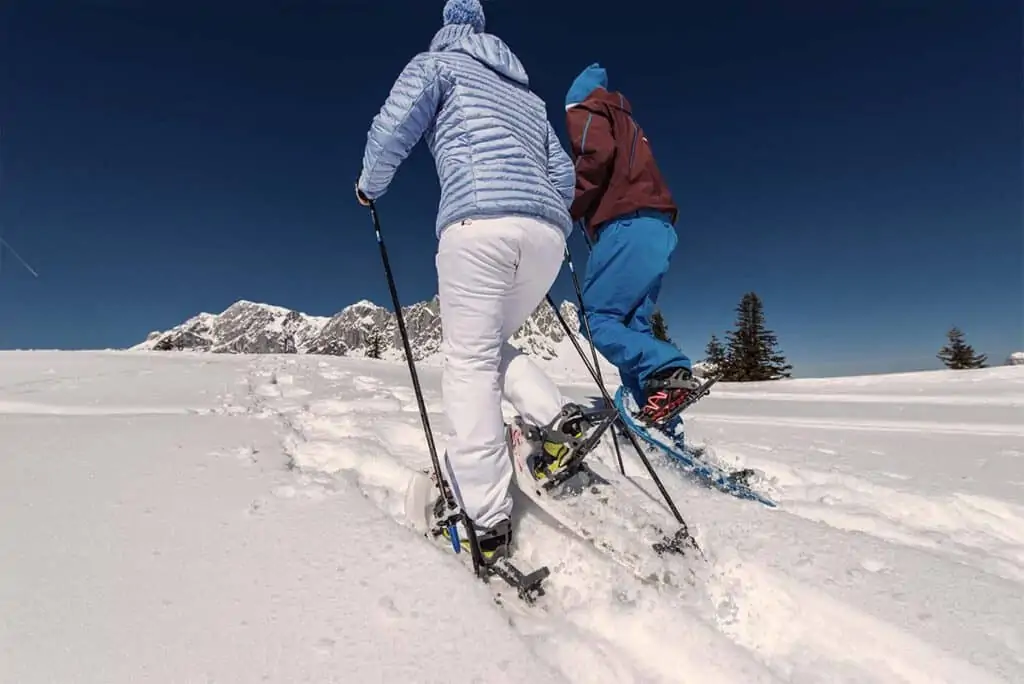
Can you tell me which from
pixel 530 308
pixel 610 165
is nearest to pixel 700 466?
pixel 530 308

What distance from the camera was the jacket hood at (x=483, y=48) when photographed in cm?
245

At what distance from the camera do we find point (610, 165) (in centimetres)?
385

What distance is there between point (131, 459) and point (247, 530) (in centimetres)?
131

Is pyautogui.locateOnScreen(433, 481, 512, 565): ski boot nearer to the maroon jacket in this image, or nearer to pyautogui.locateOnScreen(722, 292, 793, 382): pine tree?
the maroon jacket

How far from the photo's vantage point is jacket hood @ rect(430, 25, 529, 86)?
8.05ft

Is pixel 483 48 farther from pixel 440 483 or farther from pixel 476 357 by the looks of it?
pixel 440 483

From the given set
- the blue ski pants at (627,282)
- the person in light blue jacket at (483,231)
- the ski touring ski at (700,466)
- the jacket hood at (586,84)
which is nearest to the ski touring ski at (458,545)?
the person in light blue jacket at (483,231)

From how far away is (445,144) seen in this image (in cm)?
235

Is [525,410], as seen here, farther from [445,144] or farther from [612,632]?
[445,144]

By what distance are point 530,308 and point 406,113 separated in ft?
3.54

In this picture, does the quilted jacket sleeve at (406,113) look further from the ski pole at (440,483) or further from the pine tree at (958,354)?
the pine tree at (958,354)

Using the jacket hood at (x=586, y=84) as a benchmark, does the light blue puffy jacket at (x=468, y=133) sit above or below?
below

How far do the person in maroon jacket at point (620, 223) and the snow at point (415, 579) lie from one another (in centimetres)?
102

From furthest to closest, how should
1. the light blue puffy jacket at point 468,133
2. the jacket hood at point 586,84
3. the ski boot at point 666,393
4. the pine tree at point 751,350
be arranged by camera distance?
1. the pine tree at point 751,350
2. the jacket hood at point 586,84
3. the ski boot at point 666,393
4. the light blue puffy jacket at point 468,133
